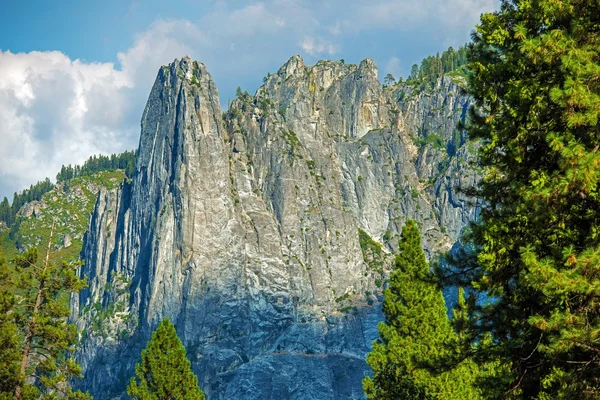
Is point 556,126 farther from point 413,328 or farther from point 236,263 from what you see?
point 236,263

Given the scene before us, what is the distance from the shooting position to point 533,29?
1502cm

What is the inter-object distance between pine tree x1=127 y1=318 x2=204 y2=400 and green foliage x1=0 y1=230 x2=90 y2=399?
3.41 m

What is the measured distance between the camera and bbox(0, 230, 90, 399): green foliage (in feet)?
115

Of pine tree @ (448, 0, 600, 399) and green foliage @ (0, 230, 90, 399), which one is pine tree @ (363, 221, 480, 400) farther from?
pine tree @ (448, 0, 600, 399)

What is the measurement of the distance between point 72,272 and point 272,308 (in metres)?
164

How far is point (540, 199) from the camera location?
1290 cm

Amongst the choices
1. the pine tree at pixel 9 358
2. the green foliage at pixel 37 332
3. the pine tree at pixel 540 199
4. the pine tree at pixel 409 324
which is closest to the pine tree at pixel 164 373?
the green foliage at pixel 37 332

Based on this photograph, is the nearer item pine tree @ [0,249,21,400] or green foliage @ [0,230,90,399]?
pine tree @ [0,249,21,400]

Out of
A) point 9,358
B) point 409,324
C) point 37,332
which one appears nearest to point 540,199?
point 409,324

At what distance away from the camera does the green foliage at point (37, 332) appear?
34.9 metres

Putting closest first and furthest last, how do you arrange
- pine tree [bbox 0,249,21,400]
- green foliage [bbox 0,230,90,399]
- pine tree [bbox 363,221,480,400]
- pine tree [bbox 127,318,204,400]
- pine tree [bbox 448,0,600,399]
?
pine tree [bbox 448,0,600,399] → pine tree [bbox 363,221,480,400] → pine tree [bbox 0,249,21,400] → green foliage [bbox 0,230,90,399] → pine tree [bbox 127,318,204,400]

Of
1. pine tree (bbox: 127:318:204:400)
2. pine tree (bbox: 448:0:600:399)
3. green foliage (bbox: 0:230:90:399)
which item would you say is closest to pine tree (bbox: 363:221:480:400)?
pine tree (bbox: 127:318:204:400)

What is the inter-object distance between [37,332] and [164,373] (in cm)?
758

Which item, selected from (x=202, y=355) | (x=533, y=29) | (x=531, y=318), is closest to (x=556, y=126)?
(x=533, y=29)
